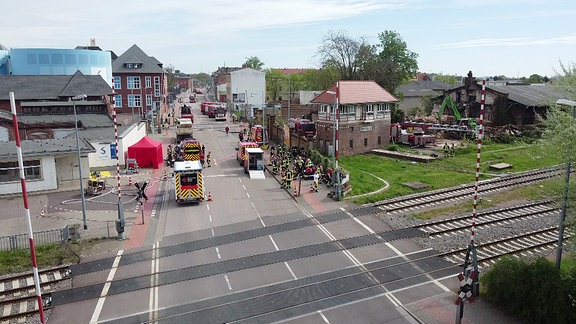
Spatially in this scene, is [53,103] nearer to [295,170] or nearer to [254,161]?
[254,161]

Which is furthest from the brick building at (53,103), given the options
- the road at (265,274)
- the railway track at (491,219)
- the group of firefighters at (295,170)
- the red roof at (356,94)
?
the railway track at (491,219)

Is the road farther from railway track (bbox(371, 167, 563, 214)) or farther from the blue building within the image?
the blue building

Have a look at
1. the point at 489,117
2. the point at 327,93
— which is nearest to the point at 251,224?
the point at 327,93

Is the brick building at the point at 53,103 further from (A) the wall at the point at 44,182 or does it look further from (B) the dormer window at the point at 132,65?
(B) the dormer window at the point at 132,65

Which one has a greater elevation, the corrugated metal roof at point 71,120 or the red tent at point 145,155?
the corrugated metal roof at point 71,120

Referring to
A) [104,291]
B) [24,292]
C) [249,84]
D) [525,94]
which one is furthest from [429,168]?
[249,84]

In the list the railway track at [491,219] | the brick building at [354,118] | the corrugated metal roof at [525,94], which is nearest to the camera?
the railway track at [491,219]

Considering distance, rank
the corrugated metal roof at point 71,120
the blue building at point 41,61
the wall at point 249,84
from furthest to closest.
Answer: the wall at point 249,84, the blue building at point 41,61, the corrugated metal roof at point 71,120

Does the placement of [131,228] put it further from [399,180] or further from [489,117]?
[489,117]
